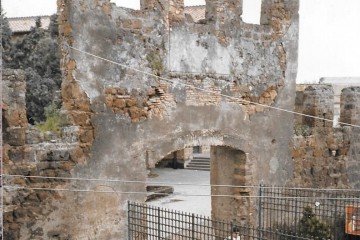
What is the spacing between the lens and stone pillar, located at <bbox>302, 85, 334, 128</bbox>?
11203mm

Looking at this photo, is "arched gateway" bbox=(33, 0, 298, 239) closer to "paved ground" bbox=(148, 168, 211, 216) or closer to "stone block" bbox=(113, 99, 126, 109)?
"stone block" bbox=(113, 99, 126, 109)

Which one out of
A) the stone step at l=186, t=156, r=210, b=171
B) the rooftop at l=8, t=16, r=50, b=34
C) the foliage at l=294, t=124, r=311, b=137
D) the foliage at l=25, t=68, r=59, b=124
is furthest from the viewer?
the rooftop at l=8, t=16, r=50, b=34

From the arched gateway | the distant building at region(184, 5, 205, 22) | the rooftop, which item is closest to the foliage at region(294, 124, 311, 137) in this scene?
the arched gateway

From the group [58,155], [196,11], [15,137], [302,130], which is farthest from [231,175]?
[196,11]

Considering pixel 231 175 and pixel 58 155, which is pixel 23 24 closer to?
pixel 231 175

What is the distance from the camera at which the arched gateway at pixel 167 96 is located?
24.7 feet

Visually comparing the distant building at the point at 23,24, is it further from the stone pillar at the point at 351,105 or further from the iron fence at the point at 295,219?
the stone pillar at the point at 351,105

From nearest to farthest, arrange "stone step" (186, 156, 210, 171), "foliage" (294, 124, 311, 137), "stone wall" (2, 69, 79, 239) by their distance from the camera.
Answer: "stone wall" (2, 69, 79, 239) < "foliage" (294, 124, 311, 137) < "stone step" (186, 156, 210, 171)

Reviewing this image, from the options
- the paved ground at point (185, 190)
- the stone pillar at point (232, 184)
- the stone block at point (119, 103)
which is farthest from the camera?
the paved ground at point (185, 190)

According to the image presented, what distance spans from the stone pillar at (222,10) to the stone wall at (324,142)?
298cm

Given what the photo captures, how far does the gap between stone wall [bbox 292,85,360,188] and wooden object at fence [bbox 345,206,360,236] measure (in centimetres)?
88

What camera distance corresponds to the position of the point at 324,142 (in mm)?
11359

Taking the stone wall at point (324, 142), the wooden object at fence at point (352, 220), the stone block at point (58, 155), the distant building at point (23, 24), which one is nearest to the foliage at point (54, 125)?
the stone block at point (58, 155)

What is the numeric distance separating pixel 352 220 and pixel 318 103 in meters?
2.61
